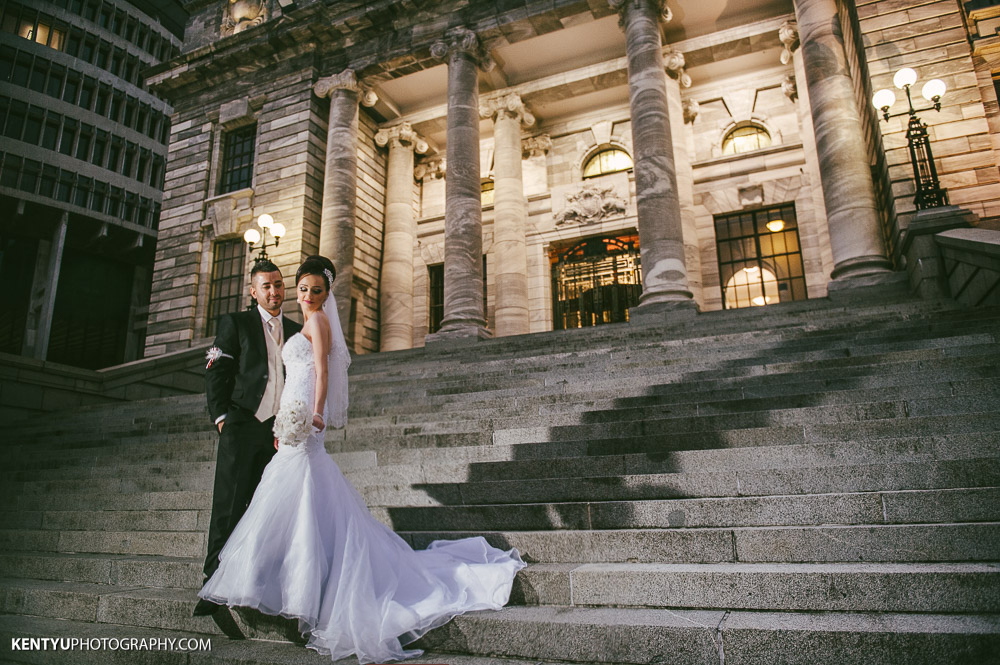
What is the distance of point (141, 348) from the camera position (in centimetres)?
2934

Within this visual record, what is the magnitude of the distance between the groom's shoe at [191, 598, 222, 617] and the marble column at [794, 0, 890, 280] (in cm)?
1248

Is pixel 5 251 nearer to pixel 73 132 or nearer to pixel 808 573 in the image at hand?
pixel 73 132

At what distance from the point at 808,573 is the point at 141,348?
107 feet

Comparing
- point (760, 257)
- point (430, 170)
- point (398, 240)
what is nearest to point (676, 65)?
point (760, 257)

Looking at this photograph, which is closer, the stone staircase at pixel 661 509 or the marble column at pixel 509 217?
the stone staircase at pixel 661 509

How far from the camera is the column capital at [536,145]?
20141mm

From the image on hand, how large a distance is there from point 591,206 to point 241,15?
13711mm

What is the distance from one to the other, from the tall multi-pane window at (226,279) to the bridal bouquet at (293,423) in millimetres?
16321

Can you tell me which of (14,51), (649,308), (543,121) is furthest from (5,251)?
(649,308)

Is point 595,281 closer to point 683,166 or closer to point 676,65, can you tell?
point 683,166

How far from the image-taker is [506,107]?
18859 mm

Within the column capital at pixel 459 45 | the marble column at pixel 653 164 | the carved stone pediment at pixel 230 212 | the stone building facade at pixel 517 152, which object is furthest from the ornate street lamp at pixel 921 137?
the carved stone pediment at pixel 230 212

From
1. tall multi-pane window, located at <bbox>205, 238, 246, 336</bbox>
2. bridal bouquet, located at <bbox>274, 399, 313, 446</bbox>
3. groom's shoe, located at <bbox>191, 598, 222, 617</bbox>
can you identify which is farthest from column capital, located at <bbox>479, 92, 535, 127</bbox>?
groom's shoe, located at <bbox>191, 598, 222, 617</bbox>

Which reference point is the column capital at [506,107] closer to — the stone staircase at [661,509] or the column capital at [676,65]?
the column capital at [676,65]
